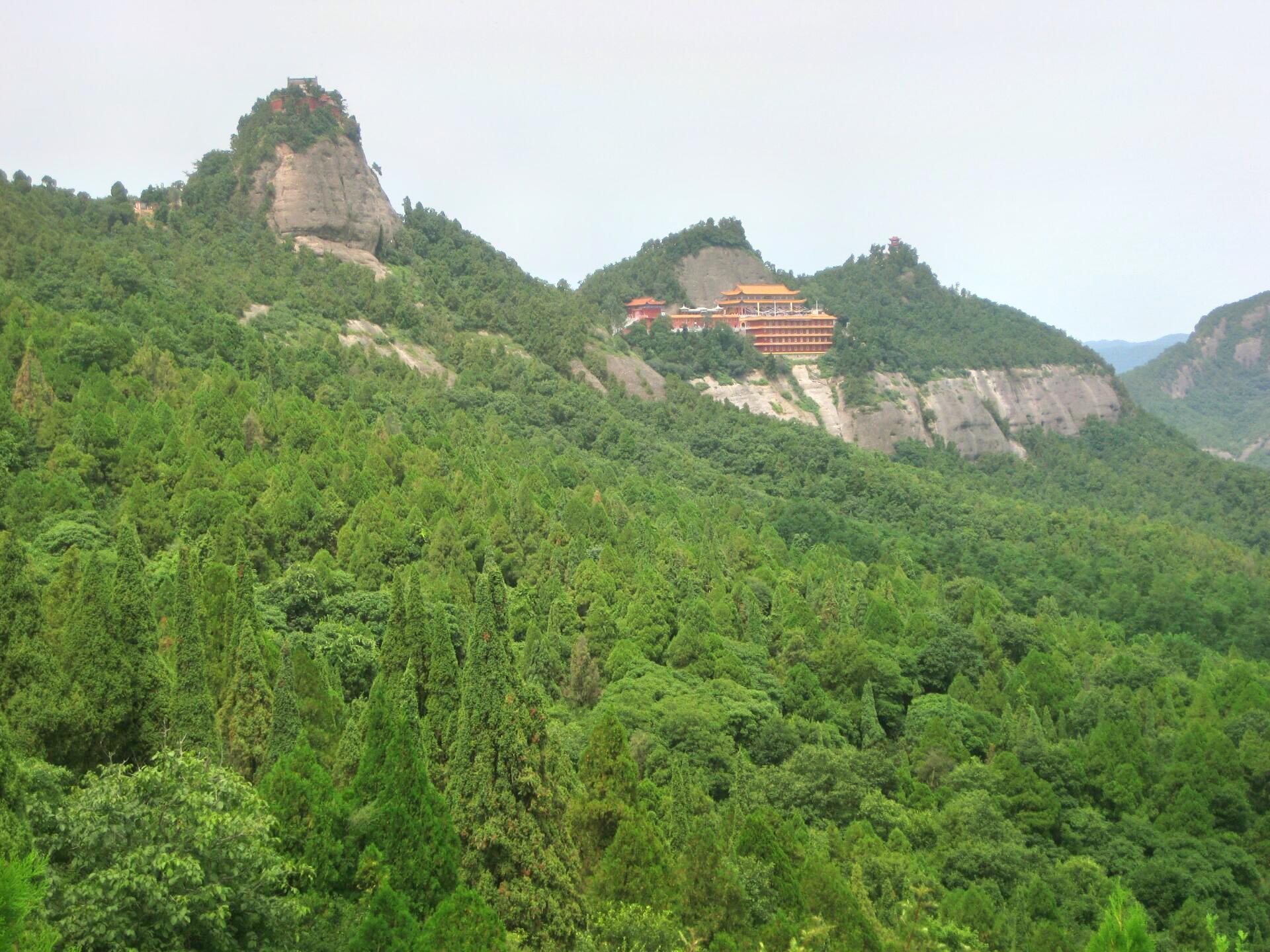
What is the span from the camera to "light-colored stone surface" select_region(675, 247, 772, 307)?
99.9m

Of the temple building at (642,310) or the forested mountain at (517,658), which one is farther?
the temple building at (642,310)

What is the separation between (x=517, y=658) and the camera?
2772cm

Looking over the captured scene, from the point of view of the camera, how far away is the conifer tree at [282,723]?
1730cm

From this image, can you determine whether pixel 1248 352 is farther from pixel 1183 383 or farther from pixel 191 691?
pixel 191 691

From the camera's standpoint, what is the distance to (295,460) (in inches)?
1361

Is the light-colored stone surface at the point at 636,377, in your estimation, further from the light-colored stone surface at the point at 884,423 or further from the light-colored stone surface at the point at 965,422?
the light-colored stone surface at the point at 965,422

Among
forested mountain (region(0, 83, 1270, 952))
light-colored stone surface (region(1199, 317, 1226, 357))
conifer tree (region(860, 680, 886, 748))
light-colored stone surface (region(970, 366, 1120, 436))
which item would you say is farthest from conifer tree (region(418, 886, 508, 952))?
light-colored stone surface (region(1199, 317, 1226, 357))

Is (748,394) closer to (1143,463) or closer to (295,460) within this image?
(1143,463)

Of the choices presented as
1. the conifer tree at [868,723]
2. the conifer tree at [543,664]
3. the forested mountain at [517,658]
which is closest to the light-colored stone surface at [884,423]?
the forested mountain at [517,658]

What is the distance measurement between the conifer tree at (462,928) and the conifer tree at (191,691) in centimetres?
483

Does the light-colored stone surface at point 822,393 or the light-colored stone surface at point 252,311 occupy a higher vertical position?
the light-colored stone surface at point 252,311

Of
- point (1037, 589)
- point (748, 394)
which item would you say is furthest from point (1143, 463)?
point (1037, 589)

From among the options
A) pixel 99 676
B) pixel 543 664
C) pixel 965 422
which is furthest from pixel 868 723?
pixel 965 422

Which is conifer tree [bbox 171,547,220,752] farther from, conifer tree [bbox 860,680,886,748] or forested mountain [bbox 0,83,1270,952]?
conifer tree [bbox 860,680,886,748]
